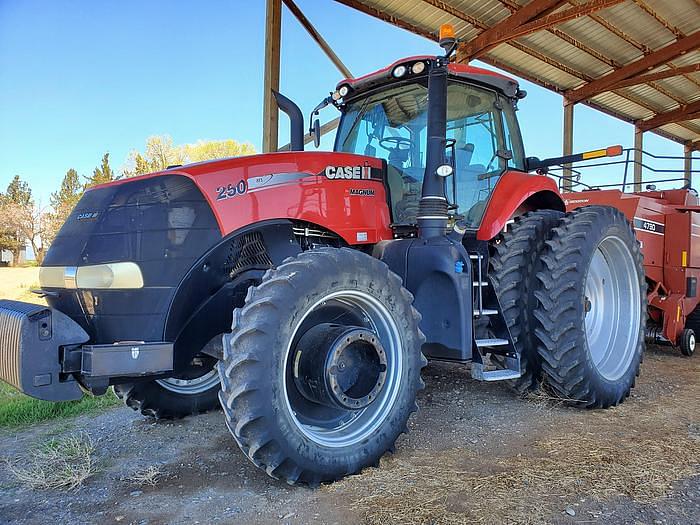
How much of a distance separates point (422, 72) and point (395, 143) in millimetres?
540

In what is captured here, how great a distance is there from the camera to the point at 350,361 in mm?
2820

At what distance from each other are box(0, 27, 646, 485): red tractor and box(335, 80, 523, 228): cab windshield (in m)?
0.01

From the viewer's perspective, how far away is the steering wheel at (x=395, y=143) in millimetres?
3986

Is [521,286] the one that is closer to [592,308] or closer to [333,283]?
[592,308]

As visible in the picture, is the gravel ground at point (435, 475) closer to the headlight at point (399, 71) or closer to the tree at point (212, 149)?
the headlight at point (399, 71)

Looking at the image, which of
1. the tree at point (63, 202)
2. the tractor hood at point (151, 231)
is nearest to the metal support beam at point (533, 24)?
the tractor hood at point (151, 231)

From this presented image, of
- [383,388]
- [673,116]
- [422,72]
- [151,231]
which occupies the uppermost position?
[673,116]

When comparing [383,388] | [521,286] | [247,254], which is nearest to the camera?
[383,388]

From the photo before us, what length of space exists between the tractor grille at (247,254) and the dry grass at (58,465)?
1344mm

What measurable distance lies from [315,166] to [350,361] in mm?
1236

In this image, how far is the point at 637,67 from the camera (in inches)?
497

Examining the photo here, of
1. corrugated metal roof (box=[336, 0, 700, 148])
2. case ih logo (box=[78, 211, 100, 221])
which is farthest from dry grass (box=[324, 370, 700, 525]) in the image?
corrugated metal roof (box=[336, 0, 700, 148])

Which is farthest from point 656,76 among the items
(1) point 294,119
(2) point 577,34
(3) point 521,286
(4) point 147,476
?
(4) point 147,476

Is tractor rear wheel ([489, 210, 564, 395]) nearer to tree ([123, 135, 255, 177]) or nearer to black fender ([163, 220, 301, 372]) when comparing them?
black fender ([163, 220, 301, 372])
